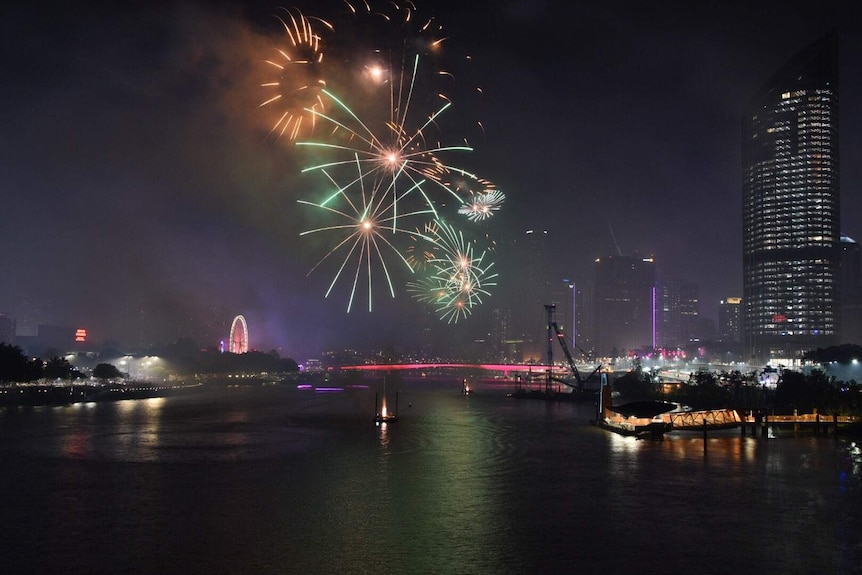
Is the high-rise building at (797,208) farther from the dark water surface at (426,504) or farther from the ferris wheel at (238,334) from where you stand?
the dark water surface at (426,504)

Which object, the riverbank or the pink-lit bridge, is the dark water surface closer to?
the riverbank

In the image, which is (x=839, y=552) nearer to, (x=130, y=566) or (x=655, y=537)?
(x=655, y=537)

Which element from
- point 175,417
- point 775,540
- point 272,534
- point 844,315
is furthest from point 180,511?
point 844,315

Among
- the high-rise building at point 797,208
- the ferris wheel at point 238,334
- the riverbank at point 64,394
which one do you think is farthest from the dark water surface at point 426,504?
the high-rise building at point 797,208

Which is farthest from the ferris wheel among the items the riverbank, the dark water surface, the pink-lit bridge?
the dark water surface

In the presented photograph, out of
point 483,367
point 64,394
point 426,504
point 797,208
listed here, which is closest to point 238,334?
point 483,367

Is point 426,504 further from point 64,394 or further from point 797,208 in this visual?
point 797,208
